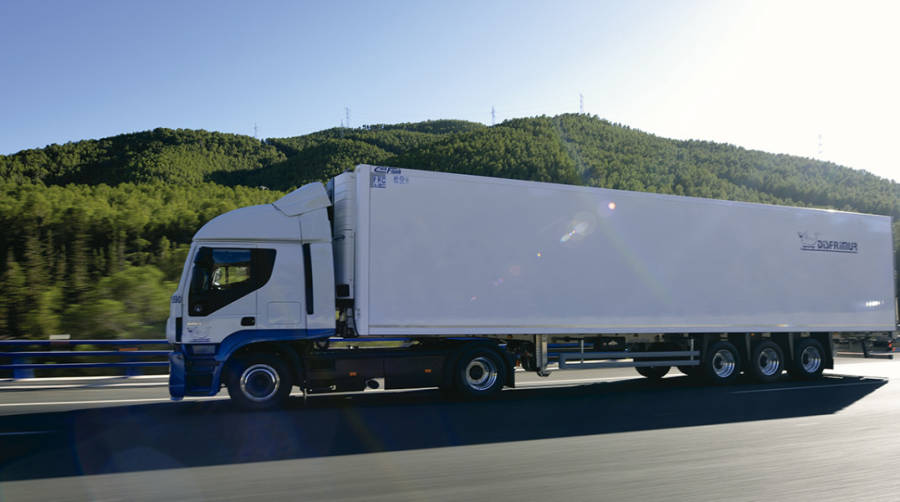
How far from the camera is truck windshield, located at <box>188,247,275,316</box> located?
9.23 metres

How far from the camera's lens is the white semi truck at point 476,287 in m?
9.37

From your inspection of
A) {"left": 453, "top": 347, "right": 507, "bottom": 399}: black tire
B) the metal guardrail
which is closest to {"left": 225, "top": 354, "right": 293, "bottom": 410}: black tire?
{"left": 453, "top": 347, "right": 507, "bottom": 399}: black tire

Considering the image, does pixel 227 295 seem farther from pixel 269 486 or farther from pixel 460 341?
pixel 269 486

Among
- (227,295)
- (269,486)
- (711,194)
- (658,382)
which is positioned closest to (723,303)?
(658,382)

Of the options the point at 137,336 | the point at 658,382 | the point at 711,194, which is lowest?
the point at 658,382

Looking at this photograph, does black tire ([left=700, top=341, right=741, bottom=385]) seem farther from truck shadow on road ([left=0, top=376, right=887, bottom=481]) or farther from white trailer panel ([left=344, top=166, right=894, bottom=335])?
truck shadow on road ([left=0, top=376, right=887, bottom=481])

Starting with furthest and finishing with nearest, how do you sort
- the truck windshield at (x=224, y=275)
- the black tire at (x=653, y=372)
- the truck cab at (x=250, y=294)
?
the black tire at (x=653, y=372)
the truck windshield at (x=224, y=275)
the truck cab at (x=250, y=294)

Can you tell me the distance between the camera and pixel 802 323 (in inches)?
543

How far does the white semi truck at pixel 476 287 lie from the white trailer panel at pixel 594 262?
0.03 meters

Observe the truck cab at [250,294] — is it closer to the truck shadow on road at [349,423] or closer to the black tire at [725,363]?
the truck shadow on road at [349,423]

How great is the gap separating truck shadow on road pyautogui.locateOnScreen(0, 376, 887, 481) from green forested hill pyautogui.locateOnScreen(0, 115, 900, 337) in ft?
27.9

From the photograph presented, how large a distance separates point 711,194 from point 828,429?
57.6m

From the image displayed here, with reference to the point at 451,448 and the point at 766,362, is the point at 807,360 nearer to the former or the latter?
the point at 766,362

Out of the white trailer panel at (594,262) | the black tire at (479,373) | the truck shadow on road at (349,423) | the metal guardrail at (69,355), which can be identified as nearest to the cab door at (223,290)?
the truck shadow on road at (349,423)
